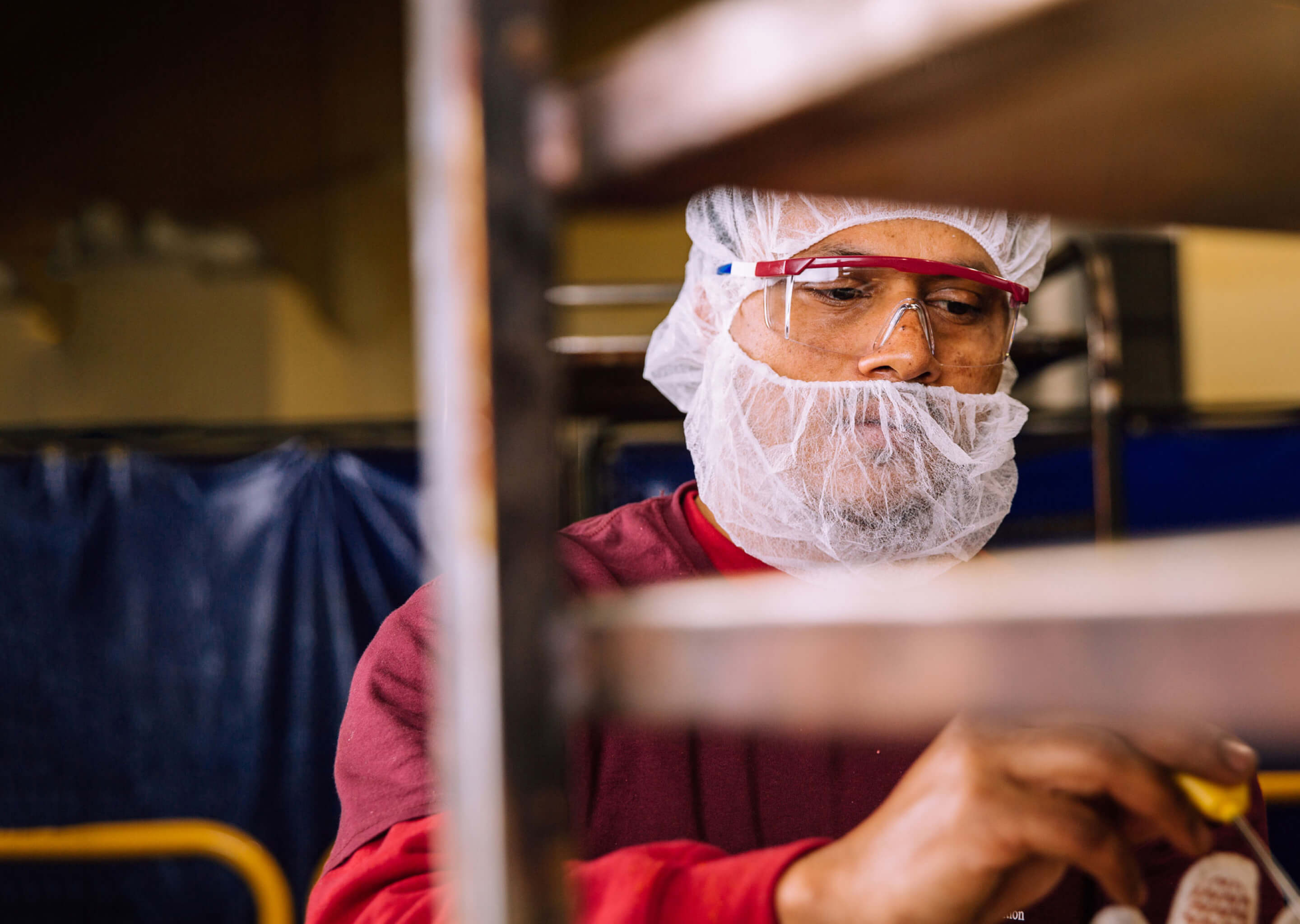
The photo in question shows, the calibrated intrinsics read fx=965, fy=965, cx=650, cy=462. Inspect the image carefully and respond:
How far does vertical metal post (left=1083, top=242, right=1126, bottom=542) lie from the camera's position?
1686 mm

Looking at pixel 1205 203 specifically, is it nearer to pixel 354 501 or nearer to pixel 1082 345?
pixel 1082 345

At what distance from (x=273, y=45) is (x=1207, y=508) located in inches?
123

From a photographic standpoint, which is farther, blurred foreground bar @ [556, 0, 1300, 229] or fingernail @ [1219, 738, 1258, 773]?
fingernail @ [1219, 738, 1258, 773]

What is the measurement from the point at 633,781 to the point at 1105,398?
1.28 metres

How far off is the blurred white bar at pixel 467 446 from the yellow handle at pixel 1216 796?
0.27 m

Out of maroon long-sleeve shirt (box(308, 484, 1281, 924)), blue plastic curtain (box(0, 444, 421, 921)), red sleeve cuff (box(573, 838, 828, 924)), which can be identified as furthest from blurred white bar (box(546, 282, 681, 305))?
red sleeve cuff (box(573, 838, 828, 924))

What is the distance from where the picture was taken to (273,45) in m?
3.27

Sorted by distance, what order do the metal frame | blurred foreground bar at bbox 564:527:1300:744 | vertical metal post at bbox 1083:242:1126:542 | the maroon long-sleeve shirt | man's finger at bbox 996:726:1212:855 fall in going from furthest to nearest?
the metal frame
vertical metal post at bbox 1083:242:1126:542
the maroon long-sleeve shirt
man's finger at bbox 996:726:1212:855
blurred foreground bar at bbox 564:527:1300:744

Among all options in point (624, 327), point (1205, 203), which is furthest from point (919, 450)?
point (624, 327)

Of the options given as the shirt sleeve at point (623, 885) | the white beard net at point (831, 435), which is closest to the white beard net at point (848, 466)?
the white beard net at point (831, 435)

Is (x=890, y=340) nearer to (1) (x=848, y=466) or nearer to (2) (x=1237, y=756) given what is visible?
(1) (x=848, y=466)

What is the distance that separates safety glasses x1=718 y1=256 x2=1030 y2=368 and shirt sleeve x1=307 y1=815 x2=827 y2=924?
0.48m

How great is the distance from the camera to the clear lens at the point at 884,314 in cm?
87

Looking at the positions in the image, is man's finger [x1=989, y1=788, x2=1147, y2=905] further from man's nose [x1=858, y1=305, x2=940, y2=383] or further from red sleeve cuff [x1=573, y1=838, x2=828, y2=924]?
man's nose [x1=858, y1=305, x2=940, y2=383]
